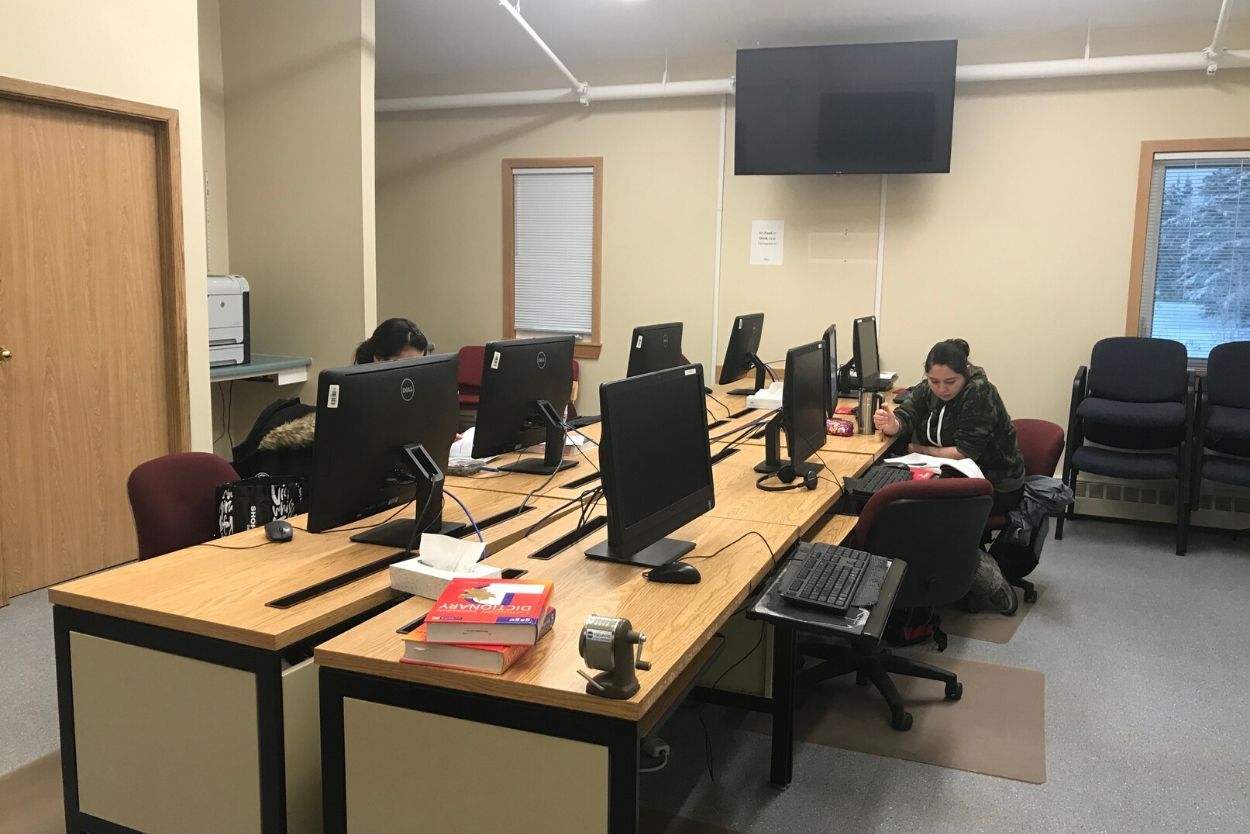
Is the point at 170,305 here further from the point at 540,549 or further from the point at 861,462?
the point at 861,462

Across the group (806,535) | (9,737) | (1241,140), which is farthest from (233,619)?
(1241,140)

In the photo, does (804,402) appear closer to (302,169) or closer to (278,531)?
(278,531)

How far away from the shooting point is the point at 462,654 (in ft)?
5.61

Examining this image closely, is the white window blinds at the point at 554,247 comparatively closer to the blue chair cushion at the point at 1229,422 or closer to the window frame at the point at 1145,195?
the window frame at the point at 1145,195

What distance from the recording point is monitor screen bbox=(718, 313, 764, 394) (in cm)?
507

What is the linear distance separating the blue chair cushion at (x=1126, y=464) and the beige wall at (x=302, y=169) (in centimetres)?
404

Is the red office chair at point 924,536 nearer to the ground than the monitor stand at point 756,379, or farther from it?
nearer to the ground

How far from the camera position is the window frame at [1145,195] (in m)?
5.15

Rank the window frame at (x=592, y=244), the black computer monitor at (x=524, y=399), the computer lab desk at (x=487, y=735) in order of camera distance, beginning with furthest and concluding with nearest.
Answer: the window frame at (x=592, y=244) → the black computer monitor at (x=524, y=399) → the computer lab desk at (x=487, y=735)

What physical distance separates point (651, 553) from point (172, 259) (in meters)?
3.11

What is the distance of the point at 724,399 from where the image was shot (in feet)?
17.6

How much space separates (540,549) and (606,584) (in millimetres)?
321

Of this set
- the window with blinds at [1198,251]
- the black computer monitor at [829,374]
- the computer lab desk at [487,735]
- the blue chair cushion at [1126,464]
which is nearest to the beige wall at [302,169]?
the black computer monitor at [829,374]

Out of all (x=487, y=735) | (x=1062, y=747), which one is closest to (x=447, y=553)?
(x=487, y=735)
